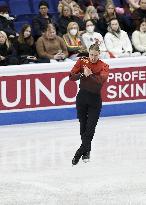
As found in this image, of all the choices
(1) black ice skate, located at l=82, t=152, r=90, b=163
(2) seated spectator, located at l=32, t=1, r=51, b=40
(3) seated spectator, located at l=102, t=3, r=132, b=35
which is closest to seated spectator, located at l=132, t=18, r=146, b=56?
(3) seated spectator, located at l=102, t=3, r=132, b=35

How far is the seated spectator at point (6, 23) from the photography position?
14.3 m

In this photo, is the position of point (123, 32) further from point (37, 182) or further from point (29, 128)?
point (37, 182)

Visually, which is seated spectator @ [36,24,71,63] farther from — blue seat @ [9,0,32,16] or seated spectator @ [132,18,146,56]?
blue seat @ [9,0,32,16]

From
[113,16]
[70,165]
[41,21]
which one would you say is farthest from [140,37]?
[70,165]

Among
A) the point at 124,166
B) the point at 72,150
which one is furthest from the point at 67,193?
the point at 72,150

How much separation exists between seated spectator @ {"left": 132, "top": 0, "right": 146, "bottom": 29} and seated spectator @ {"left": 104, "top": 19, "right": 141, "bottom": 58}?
109 centimetres

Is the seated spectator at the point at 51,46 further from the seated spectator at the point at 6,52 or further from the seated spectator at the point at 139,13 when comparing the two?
the seated spectator at the point at 139,13

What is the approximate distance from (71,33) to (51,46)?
2.14 feet

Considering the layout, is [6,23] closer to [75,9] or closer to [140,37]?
[75,9]

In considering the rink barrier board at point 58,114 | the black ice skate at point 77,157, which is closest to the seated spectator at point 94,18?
the rink barrier board at point 58,114

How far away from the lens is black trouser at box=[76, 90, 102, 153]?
10.2 meters

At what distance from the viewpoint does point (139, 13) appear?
16328 millimetres

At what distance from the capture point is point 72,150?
37.2ft

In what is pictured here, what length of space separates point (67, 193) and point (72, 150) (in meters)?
2.57
